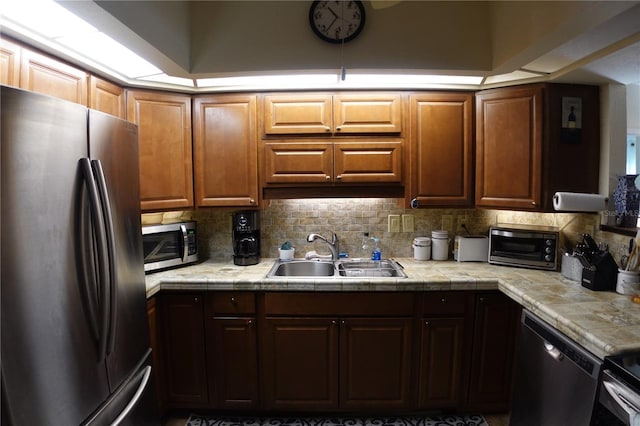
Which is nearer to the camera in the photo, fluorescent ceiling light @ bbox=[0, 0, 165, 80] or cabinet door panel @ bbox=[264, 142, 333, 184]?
fluorescent ceiling light @ bbox=[0, 0, 165, 80]

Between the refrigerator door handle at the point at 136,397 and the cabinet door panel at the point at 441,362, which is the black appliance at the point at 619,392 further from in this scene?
the refrigerator door handle at the point at 136,397

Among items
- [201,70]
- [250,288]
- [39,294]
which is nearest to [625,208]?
[250,288]

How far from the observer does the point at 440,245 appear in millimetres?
2326

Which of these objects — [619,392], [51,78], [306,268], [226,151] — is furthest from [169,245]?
[619,392]

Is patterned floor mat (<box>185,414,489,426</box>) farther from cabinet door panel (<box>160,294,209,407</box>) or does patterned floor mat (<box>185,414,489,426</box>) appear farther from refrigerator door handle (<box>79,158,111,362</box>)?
refrigerator door handle (<box>79,158,111,362</box>)

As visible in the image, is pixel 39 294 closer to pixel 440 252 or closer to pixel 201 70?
pixel 201 70

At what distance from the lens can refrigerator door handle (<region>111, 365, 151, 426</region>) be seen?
1.19 meters

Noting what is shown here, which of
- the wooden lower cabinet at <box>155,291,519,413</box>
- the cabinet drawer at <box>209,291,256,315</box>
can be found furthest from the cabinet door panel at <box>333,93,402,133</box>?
the cabinet drawer at <box>209,291,256,315</box>

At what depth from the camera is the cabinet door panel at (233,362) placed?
1.91 m

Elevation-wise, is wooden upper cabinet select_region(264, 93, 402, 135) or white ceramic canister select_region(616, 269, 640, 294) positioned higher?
wooden upper cabinet select_region(264, 93, 402, 135)

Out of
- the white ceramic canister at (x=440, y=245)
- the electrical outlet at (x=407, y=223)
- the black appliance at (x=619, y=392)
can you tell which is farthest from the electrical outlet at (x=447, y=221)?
the black appliance at (x=619, y=392)

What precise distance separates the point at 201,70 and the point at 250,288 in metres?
1.35

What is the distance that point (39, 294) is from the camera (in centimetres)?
91

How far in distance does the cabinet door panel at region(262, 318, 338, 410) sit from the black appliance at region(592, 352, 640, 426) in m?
1.21
